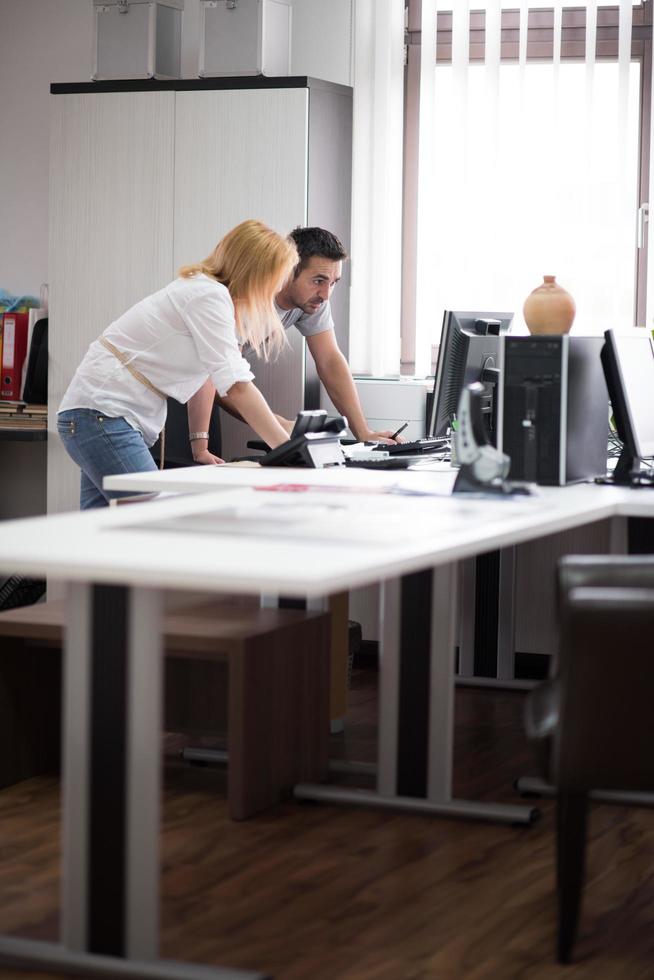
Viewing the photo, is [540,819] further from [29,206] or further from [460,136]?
[29,206]

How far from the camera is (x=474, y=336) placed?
153 inches

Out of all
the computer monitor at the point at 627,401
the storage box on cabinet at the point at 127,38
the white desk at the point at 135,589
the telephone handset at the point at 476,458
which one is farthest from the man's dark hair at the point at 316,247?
the white desk at the point at 135,589

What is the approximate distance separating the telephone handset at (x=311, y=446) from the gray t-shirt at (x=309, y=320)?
883mm

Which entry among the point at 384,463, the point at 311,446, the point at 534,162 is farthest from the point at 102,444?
the point at 534,162

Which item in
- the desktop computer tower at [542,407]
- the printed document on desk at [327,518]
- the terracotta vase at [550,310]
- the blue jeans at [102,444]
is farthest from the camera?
the blue jeans at [102,444]

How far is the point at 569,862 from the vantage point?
2246 millimetres

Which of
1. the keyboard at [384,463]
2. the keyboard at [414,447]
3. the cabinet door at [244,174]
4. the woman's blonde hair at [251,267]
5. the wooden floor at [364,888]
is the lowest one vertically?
the wooden floor at [364,888]

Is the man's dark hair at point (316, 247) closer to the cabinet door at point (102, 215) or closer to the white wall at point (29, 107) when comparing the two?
the cabinet door at point (102, 215)

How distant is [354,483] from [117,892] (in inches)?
53.7

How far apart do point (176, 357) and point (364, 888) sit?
1680 millimetres

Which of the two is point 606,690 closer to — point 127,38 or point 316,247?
point 316,247

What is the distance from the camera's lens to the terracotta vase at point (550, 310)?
142 inches

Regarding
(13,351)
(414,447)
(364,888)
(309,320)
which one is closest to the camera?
(364,888)

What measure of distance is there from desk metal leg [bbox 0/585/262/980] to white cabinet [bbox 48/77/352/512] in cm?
291
